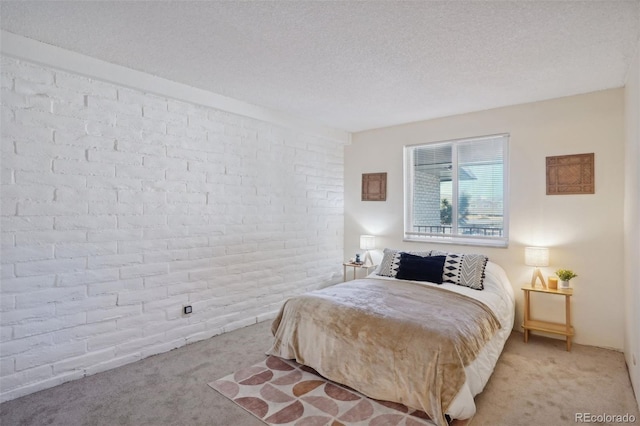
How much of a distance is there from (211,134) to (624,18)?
331cm

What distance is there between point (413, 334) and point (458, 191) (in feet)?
7.95

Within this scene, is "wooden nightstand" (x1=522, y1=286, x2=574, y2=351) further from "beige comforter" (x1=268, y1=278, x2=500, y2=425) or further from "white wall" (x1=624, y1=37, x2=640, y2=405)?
"beige comforter" (x1=268, y1=278, x2=500, y2=425)

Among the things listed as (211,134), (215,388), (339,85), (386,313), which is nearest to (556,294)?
(386,313)

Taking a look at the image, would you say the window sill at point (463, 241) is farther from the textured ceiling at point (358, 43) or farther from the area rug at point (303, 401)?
the area rug at point (303, 401)

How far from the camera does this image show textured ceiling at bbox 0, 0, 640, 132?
194 centimetres

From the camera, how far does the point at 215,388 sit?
2.45m

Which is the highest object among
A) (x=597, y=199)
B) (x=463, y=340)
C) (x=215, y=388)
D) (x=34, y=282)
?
(x=597, y=199)

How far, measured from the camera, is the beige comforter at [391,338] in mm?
2057

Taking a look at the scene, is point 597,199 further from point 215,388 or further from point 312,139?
point 215,388

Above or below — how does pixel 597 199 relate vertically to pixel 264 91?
below

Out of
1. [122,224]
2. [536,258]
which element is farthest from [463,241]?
[122,224]

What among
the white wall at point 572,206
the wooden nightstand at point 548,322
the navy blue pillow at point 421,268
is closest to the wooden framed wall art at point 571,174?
the white wall at point 572,206

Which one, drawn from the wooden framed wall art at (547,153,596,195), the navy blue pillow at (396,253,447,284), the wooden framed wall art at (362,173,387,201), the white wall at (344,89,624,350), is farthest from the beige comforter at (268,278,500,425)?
the wooden framed wall art at (362,173,387,201)

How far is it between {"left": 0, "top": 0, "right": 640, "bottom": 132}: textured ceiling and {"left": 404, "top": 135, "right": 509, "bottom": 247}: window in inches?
31.0
